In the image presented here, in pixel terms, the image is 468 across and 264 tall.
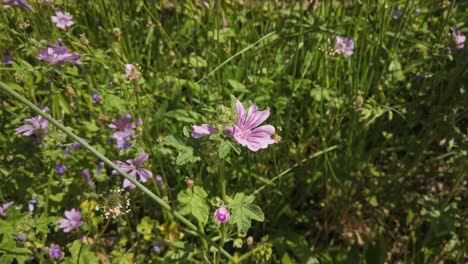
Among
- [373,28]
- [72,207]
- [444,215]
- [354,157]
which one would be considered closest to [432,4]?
[373,28]

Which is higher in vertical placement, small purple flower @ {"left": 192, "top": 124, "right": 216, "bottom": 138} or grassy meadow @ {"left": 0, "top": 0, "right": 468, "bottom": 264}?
small purple flower @ {"left": 192, "top": 124, "right": 216, "bottom": 138}

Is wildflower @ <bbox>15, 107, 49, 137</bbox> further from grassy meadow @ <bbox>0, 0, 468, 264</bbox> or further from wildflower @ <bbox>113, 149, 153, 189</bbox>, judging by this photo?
wildflower @ <bbox>113, 149, 153, 189</bbox>

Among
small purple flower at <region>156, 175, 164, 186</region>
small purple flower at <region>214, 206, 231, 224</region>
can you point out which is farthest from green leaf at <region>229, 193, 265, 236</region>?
small purple flower at <region>156, 175, 164, 186</region>

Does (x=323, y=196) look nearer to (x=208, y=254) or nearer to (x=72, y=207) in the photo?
(x=208, y=254)

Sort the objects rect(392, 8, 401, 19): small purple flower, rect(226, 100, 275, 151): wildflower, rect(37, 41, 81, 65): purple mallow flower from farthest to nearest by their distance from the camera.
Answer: rect(392, 8, 401, 19): small purple flower < rect(37, 41, 81, 65): purple mallow flower < rect(226, 100, 275, 151): wildflower

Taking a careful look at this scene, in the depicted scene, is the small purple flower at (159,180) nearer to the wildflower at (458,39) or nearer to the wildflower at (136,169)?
the wildflower at (136,169)

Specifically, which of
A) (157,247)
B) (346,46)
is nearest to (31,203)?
(157,247)
